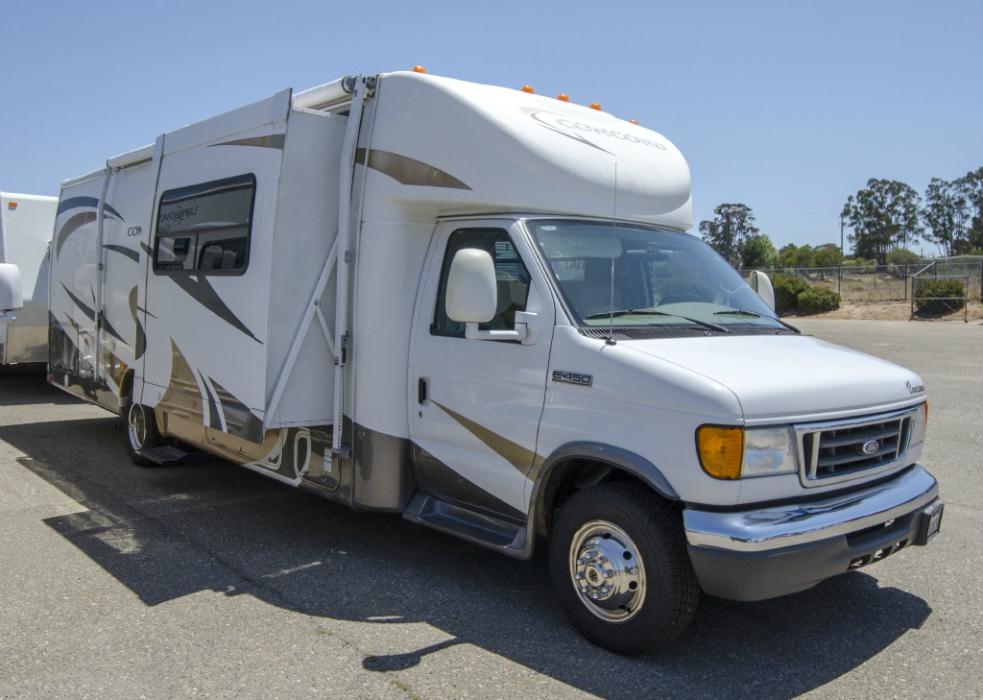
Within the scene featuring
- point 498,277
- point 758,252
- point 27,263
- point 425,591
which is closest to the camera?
point 498,277

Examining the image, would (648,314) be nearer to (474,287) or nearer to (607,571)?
(474,287)

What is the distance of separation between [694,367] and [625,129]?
2.41 metres

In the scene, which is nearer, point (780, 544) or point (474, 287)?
point (780, 544)

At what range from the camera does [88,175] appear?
8.73m

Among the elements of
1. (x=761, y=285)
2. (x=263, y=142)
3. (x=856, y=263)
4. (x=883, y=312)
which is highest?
(x=856, y=263)

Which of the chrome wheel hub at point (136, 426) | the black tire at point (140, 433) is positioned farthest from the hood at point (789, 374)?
the chrome wheel hub at point (136, 426)

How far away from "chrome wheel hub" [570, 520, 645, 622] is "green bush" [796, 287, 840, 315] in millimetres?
32861

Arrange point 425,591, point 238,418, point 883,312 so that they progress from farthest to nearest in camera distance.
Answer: point 883,312 < point 238,418 < point 425,591

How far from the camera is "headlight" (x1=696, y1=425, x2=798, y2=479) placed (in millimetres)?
3662

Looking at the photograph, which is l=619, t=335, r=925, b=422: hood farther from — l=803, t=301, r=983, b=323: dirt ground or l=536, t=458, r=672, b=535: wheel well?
l=803, t=301, r=983, b=323: dirt ground

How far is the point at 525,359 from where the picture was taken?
14.8 ft

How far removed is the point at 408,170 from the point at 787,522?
9.53 feet

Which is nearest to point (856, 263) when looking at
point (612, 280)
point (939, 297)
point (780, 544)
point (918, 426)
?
point (939, 297)

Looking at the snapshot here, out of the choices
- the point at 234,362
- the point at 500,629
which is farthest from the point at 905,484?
the point at 234,362
